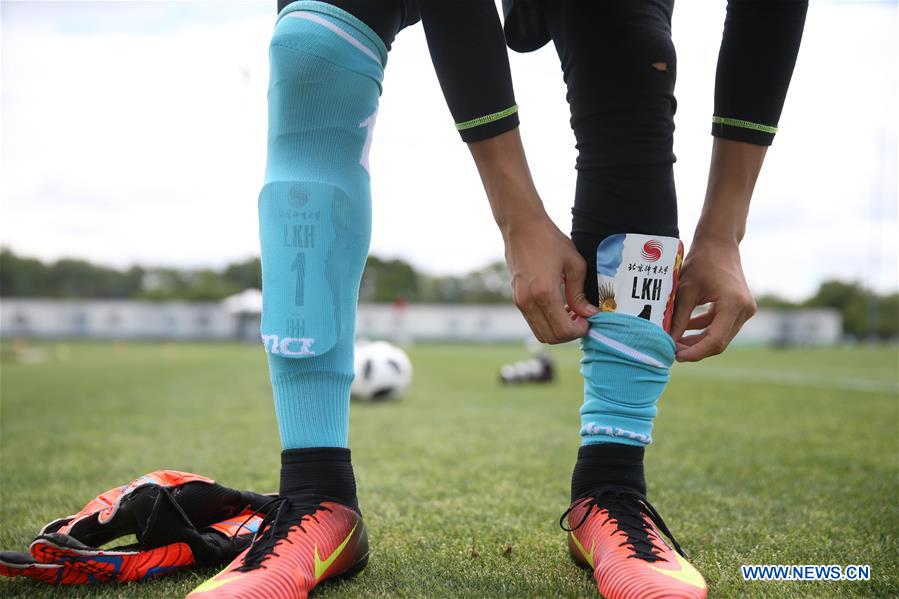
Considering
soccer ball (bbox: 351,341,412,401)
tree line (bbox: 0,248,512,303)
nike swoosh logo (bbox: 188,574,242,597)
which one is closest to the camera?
nike swoosh logo (bbox: 188,574,242,597)

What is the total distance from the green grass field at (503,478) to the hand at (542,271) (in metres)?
0.32

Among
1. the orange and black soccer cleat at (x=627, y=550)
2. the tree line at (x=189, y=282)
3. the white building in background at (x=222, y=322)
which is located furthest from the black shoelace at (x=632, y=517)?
the white building in background at (x=222, y=322)

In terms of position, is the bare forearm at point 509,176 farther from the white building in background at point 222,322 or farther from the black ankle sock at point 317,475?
the white building in background at point 222,322

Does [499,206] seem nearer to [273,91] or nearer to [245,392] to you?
[273,91]

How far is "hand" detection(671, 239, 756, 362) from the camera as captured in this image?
920 millimetres

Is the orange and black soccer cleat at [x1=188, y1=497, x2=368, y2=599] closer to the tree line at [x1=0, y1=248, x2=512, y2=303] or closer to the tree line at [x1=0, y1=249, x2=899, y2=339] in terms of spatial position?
the tree line at [x1=0, y1=248, x2=512, y2=303]

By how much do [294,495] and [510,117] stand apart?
0.56m

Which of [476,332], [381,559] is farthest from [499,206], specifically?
[476,332]

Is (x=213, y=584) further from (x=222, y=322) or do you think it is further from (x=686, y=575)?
(x=222, y=322)

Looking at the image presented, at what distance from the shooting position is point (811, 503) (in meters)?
1.35

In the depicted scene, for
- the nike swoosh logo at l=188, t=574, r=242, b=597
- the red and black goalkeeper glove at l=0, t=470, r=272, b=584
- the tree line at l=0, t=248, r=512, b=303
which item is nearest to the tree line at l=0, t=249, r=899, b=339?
the tree line at l=0, t=248, r=512, b=303

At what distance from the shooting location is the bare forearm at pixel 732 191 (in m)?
0.98

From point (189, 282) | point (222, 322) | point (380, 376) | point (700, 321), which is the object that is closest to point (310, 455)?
point (700, 321)

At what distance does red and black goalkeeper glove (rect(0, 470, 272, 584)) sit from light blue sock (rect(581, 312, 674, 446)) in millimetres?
512
